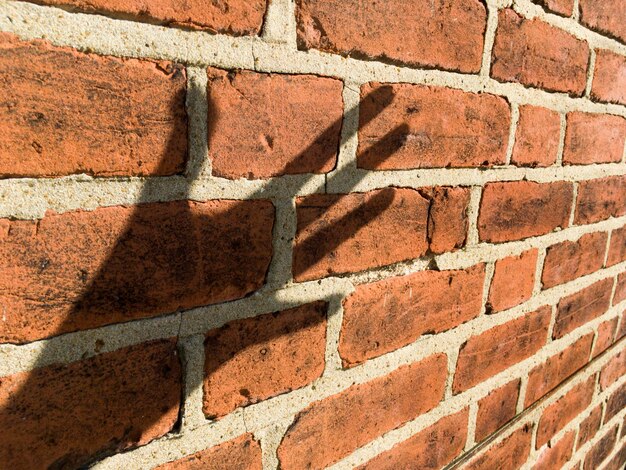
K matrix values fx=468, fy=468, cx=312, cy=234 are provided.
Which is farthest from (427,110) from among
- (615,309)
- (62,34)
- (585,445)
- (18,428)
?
(585,445)

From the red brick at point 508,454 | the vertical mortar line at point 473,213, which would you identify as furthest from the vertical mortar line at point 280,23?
the red brick at point 508,454

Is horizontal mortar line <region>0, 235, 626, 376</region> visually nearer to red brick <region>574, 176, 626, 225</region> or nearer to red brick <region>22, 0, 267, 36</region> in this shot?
red brick <region>22, 0, 267, 36</region>

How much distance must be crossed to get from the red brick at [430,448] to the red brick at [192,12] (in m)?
0.52

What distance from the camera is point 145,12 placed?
1.16ft

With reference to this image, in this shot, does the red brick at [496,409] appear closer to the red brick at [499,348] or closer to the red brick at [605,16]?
the red brick at [499,348]

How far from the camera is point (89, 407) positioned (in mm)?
379

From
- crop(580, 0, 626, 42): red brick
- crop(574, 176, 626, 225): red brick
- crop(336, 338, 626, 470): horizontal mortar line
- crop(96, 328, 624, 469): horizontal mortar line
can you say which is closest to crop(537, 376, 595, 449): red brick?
crop(336, 338, 626, 470): horizontal mortar line

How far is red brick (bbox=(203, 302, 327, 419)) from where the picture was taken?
0.45 m

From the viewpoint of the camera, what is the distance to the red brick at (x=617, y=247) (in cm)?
99

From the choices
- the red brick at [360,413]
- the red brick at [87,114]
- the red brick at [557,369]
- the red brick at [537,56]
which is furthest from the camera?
the red brick at [557,369]

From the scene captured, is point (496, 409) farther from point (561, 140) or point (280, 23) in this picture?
point (280, 23)

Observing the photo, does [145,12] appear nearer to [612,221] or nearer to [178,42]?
[178,42]

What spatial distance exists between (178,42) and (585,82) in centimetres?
71

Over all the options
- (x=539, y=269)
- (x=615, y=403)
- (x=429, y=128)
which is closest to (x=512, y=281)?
(x=539, y=269)
